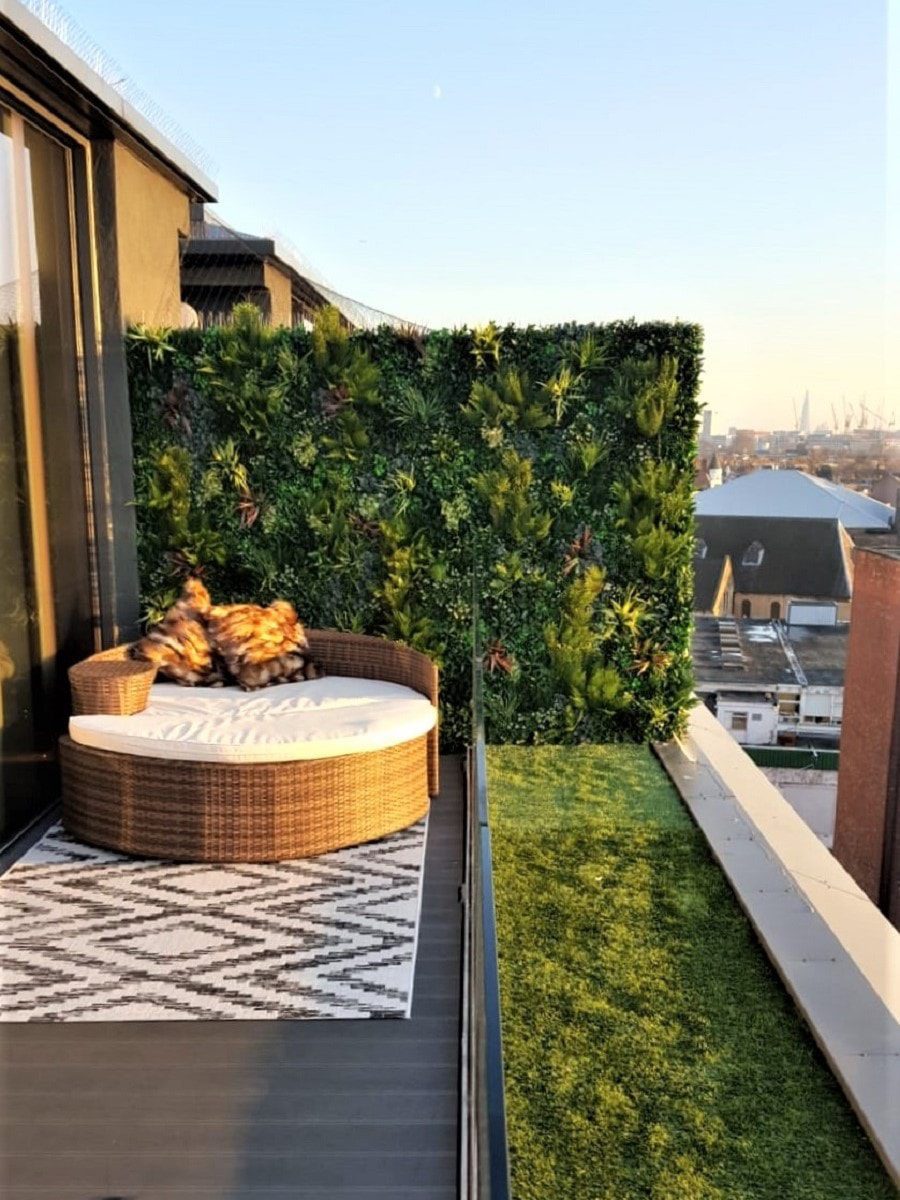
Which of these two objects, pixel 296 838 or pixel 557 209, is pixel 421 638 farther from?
pixel 557 209

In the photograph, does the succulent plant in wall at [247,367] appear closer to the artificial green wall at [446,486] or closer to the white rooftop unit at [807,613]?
the artificial green wall at [446,486]

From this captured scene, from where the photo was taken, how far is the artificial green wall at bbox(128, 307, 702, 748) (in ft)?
17.2

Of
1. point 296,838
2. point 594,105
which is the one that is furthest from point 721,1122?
point 594,105

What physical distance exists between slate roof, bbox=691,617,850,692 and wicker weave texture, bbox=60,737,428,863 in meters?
2.69

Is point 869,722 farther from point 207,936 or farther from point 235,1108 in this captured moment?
point 235,1108

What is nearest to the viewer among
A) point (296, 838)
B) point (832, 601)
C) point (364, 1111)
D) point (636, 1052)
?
point (364, 1111)

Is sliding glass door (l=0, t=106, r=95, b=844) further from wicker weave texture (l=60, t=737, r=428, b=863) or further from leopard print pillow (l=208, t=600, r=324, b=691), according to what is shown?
leopard print pillow (l=208, t=600, r=324, b=691)

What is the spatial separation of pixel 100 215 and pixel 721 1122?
179 inches

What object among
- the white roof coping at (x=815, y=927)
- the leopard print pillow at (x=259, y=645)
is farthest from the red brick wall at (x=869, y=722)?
the leopard print pillow at (x=259, y=645)

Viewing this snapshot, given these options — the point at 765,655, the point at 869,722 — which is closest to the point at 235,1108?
the point at 765,655

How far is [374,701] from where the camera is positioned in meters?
4.35

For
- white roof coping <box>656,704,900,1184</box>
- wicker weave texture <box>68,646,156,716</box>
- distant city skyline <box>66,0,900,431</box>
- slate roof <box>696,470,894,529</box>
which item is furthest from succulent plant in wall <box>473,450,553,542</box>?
wicker weave texture <box>68,646,156,716</box>

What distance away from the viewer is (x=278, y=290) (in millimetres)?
7473

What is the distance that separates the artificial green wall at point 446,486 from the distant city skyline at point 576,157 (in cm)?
31
